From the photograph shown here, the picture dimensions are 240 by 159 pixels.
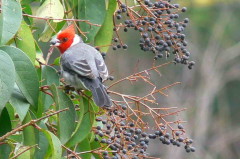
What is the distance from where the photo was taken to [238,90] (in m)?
16.3

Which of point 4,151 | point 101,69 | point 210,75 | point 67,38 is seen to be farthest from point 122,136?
point 210,75

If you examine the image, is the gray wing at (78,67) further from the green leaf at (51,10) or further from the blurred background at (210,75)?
the blurred background at (210,75)

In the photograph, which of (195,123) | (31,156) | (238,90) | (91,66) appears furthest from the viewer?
(238,90)

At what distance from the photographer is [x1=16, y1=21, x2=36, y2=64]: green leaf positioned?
273 cm

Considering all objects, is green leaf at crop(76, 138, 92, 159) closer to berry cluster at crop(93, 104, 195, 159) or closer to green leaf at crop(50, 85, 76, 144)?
berry cluster at crop(93, 104, 195, 159)

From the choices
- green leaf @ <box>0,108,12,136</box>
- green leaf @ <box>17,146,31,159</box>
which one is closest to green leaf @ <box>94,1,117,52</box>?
green leaf @ <box>0,108,12,136</box>

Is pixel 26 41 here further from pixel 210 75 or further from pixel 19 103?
pixel 210 75

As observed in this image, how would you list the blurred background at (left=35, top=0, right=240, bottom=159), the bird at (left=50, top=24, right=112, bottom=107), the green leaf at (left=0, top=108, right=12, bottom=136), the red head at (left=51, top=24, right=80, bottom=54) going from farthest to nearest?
the blurred background at (left=35, top=0, right=240, bottom=159), the red head at (left=51, top=24, right=80, bottom=54), the bird at (left=50, top=24, right=112, bottom=107), the green leaf at (left=0, top=108, right=12, bottom=136)

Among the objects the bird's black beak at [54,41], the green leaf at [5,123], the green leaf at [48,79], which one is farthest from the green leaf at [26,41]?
the bird's black beak at [54,41]

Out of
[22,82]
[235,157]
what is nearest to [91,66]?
[22,82]

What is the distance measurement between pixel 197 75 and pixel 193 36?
3.22ft

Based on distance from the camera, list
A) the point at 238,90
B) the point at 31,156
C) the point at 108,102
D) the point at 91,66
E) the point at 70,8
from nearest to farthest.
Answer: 1. the point at 31,156
2. the point at 108,102
3. the point at 70,8
4. the point at 91,66
5. the point at 238,90

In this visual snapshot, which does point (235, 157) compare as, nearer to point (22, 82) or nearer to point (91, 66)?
point (91, 66)

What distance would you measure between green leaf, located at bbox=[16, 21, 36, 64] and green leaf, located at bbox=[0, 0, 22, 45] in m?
0.15
